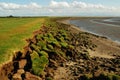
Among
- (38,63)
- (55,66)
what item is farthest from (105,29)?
(38,63)

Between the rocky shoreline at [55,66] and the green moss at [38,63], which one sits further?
the green moss at [38,63]

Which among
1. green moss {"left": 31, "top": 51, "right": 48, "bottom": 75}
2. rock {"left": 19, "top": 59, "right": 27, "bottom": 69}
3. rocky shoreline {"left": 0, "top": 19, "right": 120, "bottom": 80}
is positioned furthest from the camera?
rock {"left": 19, "top": 59, "right": 27, "bottom": 69}

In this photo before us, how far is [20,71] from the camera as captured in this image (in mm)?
16312

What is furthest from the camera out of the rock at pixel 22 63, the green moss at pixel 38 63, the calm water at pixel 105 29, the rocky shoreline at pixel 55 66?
the calm water at pixel 105 29

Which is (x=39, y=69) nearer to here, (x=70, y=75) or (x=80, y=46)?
(x=70, y=75)

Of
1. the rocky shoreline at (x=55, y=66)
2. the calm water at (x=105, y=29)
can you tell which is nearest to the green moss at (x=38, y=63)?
the rocky shoreline at (x=55, y=66)

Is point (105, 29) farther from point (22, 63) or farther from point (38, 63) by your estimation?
point (22, 63)

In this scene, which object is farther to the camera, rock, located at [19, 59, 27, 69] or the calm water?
the calm water

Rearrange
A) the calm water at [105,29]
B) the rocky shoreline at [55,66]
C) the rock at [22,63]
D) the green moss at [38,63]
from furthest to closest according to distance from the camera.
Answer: the calm water at [105,29], the rock at [22,63], the green moss at [38,63], the rocky shoreline at [55,66]

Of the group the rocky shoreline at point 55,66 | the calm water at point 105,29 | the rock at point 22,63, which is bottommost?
the calm water at point 105,29

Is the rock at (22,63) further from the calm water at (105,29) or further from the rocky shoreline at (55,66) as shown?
the calm water at (105,29)

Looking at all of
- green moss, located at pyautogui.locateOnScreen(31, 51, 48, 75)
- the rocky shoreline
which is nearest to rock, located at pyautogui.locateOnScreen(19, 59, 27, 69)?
the rocky shoreline

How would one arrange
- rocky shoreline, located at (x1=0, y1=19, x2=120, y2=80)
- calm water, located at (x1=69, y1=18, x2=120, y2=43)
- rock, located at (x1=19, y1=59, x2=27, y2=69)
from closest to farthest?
rocky shoreline, located at (x1=0, y1=19, x2=120, y2=80), rock, located at (x1=19, y1=59, x2=27, y2=69), calm water, located at (x1=69, y1=18, x2=120, y2=43)

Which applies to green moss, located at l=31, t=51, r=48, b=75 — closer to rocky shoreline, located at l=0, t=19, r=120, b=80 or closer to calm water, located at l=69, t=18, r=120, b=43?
rocky shoreline, located at l=0, t=19, r=120, b=80
